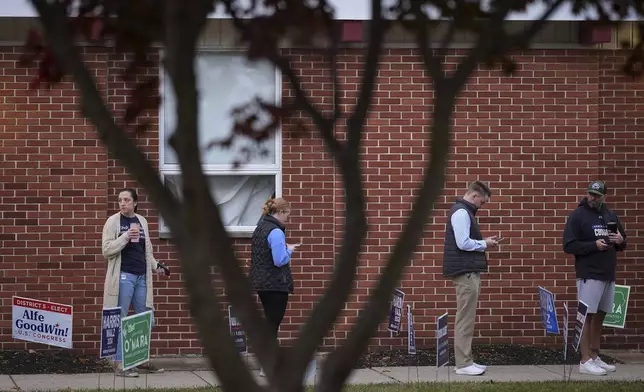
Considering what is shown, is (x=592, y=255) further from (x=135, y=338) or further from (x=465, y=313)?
(x=135, y=338)

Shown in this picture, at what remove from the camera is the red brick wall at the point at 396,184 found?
1208 cm

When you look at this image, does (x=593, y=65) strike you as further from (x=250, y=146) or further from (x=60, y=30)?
(x=60, y=30)

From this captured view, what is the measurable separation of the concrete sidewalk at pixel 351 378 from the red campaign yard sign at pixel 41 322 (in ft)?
1.65

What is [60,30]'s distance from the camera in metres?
3.63

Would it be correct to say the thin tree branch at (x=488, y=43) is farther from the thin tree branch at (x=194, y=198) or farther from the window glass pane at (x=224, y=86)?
the window glass pane at (x=224, y=86)

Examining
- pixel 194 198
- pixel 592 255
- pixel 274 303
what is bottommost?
pixel 274 303

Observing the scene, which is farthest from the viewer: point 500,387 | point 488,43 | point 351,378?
point 351,378

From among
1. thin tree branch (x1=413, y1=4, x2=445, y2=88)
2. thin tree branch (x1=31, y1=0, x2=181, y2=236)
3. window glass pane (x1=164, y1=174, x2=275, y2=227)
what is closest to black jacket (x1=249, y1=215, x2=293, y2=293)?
window glass pane (x1=164, y1=174, x2=275, y2=227)

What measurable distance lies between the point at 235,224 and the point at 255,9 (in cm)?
827

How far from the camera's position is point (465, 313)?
35.7ft

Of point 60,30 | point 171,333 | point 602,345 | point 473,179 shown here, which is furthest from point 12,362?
point 60,30

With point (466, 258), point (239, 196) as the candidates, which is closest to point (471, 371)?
point (466, 258)

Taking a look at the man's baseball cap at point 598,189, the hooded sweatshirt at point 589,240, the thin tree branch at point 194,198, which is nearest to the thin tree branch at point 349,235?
the thin tree branch at point 194,198

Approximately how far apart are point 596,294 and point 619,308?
3.13ft
